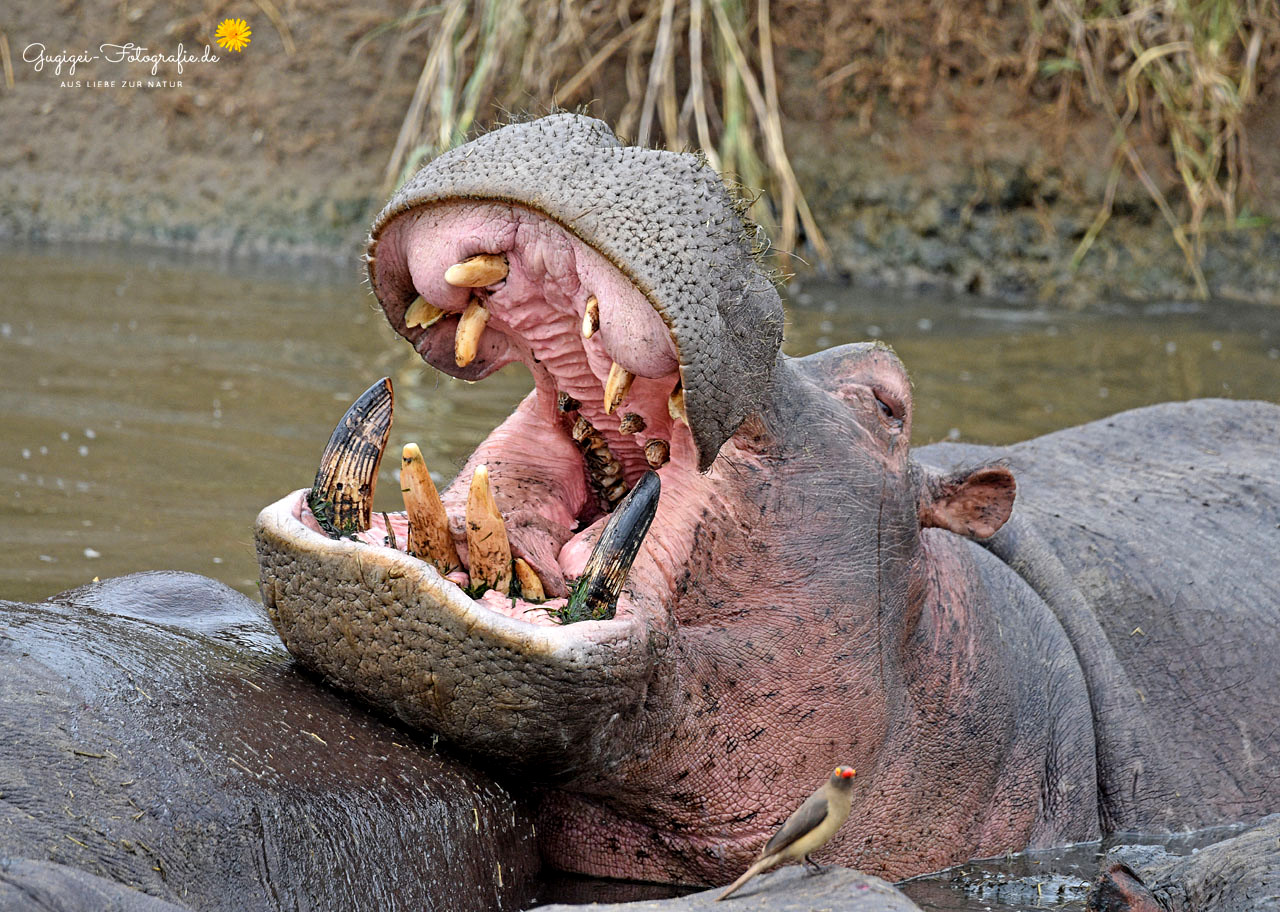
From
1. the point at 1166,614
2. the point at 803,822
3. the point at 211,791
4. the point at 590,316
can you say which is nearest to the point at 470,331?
the point at 590,316

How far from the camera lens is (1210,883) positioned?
108 inches

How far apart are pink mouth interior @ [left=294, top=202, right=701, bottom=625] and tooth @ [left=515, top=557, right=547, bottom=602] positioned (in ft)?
0.08

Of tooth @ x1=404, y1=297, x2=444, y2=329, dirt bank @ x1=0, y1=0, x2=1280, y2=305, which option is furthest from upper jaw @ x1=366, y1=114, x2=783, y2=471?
dirt bank @ x1=0, y1=0, x2=1280, y2=305

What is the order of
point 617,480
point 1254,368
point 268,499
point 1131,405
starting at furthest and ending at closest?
1. point 1254,368
2. point 1131,405
3. point 268,499
4. point 617,480

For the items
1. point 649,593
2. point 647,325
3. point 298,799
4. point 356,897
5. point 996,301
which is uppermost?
point 647,325

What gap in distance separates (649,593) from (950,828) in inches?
39.6

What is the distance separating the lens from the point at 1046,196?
37.3 feet

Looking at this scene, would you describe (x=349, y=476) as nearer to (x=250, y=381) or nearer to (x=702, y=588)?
(x=702, y=588)

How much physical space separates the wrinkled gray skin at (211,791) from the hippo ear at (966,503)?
3.52 feet

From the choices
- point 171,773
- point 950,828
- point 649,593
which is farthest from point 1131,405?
point 171,773

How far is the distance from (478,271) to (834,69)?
9.53 meters

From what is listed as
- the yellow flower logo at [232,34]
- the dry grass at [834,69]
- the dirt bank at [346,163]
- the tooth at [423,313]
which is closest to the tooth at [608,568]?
the tooth at [423,313]

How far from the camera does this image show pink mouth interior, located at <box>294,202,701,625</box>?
2.59 m

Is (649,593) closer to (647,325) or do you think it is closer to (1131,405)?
(647,325)
